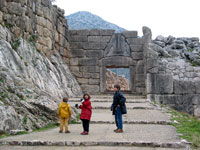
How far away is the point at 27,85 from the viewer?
7.08 meters

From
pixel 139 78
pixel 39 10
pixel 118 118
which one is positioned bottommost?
pixel 118 118

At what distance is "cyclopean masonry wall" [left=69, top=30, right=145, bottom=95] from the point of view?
14773mm

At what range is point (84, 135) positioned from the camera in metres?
5.20

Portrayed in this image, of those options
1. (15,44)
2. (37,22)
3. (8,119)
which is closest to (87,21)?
(37,22)

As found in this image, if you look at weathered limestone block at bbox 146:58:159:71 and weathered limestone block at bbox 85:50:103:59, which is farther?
weathered limestone block at bbox 85:50:103:59

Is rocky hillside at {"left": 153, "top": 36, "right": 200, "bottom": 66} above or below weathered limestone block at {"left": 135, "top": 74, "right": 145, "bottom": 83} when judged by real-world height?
above

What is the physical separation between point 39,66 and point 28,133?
15.9 feet

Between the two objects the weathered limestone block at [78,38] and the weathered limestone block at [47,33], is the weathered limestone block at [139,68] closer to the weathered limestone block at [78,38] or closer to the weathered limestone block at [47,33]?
the weathered limestone block at [78,38]

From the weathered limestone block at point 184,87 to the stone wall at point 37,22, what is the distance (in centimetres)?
608

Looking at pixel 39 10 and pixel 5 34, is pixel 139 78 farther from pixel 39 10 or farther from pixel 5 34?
pixel 5 34

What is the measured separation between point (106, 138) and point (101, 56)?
409 inches

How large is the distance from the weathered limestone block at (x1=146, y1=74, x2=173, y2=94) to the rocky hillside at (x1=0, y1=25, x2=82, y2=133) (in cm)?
381

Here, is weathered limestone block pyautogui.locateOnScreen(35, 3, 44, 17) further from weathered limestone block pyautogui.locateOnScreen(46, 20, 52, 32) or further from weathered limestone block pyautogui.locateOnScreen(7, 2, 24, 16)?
weathered limestone block pyautogui.locateOnScreen(7, 2, 24, 16)

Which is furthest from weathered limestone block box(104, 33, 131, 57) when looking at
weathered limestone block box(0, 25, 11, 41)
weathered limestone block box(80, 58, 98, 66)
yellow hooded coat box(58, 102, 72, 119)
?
yellow hooded coat box(58, 102, 72, 119)
